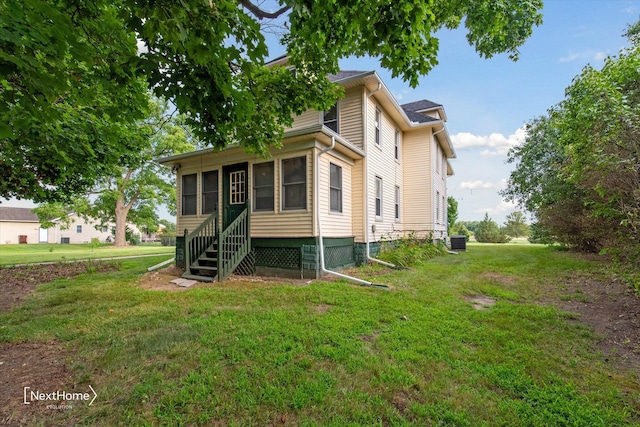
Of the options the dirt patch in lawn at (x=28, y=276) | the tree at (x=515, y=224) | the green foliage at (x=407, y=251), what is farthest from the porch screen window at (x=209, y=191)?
the tree at (x=515, y=224)

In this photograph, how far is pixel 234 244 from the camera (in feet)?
24.1

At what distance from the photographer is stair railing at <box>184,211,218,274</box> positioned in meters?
A: 7.45

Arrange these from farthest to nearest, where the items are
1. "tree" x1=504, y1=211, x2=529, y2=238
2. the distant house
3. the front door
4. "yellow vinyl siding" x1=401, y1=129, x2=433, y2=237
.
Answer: the distant house → "tree" x1=504, y1=211, x2=529, y2=238 → "yellow vinyl siding" x1=401, y1=129, x2=433, y2=237 → the front door

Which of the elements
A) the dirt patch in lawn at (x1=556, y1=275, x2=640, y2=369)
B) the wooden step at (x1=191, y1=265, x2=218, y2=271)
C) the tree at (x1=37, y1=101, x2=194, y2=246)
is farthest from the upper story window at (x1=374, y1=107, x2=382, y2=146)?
the tree at (x1=37, y1=101, x2=194, y2=246)

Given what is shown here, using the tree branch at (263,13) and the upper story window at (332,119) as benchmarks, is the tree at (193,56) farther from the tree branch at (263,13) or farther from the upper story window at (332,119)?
the upper story window at (332,119)

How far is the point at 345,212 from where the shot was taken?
8.66 meters

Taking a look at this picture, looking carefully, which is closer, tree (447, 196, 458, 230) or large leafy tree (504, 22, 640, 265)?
large leafy tree (504, 22, 640, 265)

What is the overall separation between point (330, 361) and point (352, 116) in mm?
7953

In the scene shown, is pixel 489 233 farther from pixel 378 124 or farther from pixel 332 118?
pixel 332 118

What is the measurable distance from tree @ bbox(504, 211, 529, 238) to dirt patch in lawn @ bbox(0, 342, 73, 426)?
4040cm

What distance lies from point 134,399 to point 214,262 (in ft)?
17.5

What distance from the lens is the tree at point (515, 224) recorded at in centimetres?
3488

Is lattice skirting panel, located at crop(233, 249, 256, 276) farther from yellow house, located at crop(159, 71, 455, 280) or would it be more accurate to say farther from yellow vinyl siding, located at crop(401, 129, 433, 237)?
yellow vinyl siding, located at crop(401, 129, 433, 237)

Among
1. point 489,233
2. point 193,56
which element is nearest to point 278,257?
point 193,56
